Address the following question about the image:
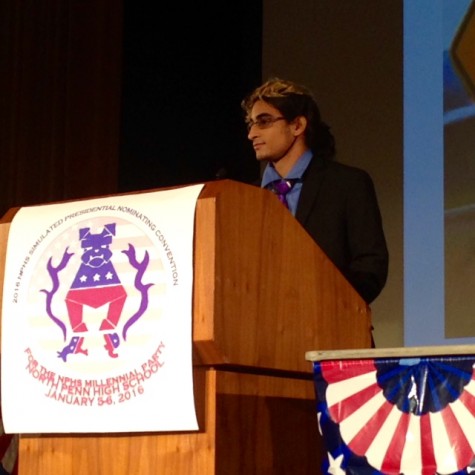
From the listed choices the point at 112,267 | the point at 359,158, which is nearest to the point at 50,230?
the point at 112,267

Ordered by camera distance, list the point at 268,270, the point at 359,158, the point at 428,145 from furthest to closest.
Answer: the point at 359,158
the point at 428,145
the point at 268,270

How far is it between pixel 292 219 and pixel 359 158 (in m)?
2.00

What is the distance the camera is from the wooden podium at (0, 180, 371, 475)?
1.61 meters

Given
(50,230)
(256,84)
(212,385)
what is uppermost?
(256,84)

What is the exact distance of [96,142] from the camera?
452 cm

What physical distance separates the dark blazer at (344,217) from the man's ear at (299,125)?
0.13 meters

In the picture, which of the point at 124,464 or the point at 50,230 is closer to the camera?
the point at 124,464

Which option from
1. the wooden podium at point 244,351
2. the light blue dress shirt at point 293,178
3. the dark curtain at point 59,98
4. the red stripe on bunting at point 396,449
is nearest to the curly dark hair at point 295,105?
the light blue dress shirt at point 293,178

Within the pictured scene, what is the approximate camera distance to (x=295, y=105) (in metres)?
2.37

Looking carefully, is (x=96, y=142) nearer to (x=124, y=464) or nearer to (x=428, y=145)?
(x=428, y=145)

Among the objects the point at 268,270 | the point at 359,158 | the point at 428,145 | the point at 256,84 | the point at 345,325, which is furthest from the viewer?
the point at 256,84

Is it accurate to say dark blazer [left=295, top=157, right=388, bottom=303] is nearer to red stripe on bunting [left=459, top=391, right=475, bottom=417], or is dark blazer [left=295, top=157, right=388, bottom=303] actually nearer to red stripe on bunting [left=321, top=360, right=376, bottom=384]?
red stripe on bunting [left=321, top=360, right=376, bottom=384]

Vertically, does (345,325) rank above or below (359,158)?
below

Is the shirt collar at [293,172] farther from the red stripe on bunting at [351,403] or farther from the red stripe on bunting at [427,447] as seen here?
the red stripe on bunting at [427,447]
